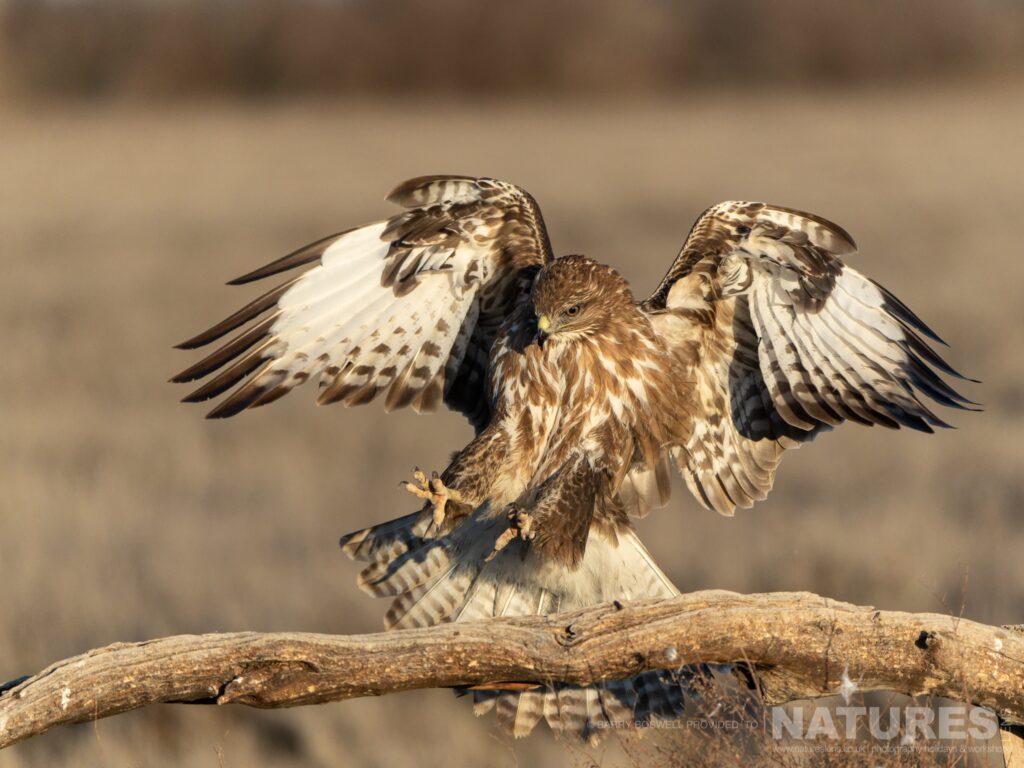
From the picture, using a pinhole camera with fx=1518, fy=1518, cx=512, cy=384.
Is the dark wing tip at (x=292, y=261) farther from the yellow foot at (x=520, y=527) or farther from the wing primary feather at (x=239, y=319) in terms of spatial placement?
the yellow foot at (x=520, y=527)

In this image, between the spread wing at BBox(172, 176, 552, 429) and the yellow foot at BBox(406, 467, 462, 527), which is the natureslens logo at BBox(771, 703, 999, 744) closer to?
the yellow foot at BBox(406, 467, 462, 527)

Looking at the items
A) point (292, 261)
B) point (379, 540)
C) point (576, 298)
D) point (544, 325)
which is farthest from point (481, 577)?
point (292, 261)

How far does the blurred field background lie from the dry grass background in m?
0.04

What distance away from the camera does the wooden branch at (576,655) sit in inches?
164

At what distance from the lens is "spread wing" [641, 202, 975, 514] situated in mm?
5453

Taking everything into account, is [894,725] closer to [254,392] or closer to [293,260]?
[254,392]

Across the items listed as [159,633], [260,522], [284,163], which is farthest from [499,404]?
[284,163]

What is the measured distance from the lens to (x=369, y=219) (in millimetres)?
21406

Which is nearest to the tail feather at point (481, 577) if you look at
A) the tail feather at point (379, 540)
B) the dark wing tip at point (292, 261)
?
the tail feather at point (379, 540)

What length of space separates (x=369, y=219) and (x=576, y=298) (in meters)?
16.2

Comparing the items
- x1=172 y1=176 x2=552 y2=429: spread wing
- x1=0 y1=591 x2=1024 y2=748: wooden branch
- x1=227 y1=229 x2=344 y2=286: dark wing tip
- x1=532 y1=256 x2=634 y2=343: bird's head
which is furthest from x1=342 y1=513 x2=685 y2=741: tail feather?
x1=0 y1=591 x2=1024 y2=748: wooden branch

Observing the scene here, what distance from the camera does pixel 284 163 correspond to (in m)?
27.4

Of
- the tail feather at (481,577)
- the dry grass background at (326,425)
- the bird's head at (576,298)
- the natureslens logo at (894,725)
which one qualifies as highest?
the dry grass background at (326,425)

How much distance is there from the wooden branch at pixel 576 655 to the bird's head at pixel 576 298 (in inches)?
56.3
